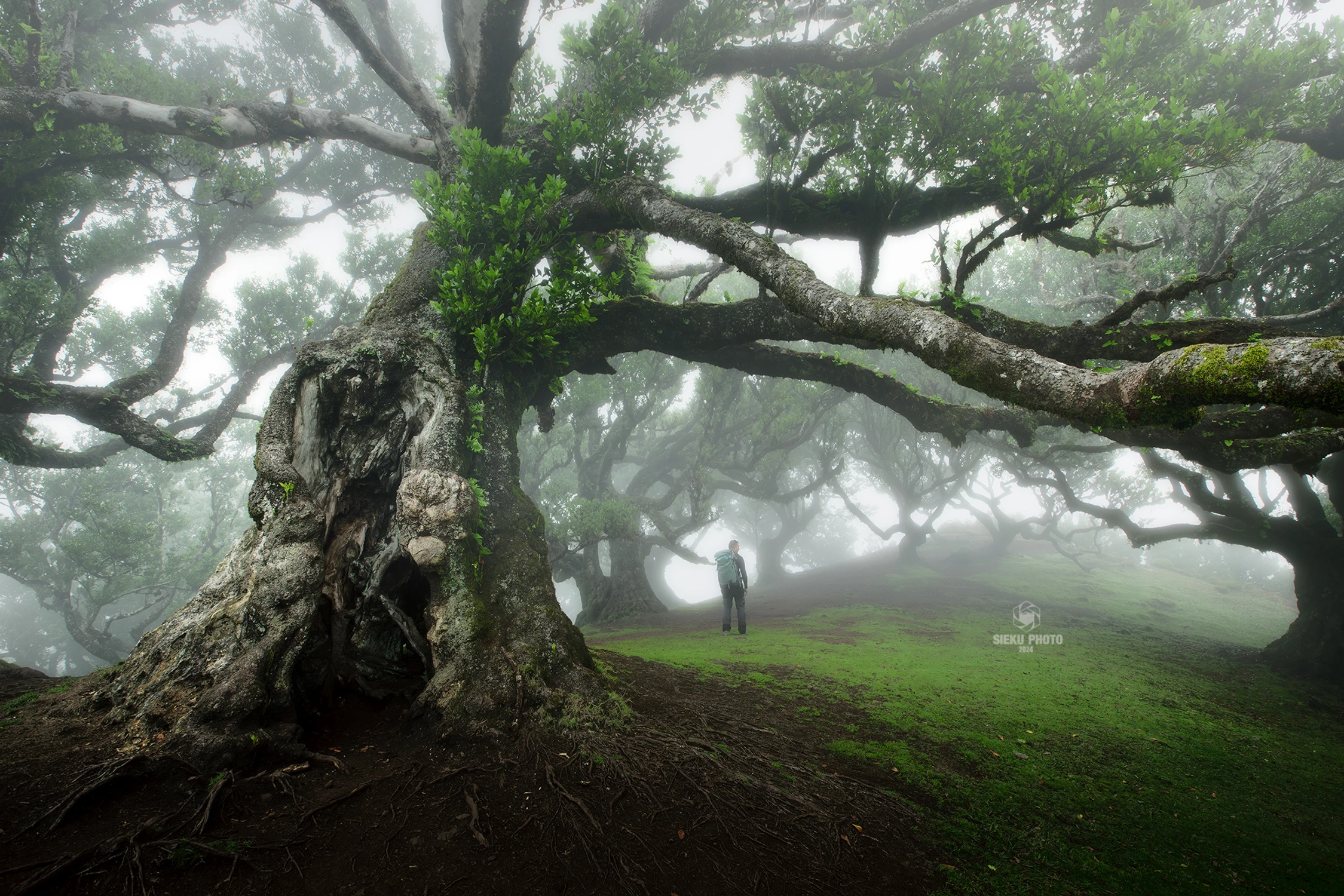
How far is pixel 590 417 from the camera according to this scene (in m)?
19.7

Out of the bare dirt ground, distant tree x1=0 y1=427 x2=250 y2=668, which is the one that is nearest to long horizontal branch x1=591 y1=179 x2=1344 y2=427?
the bare dirt ground

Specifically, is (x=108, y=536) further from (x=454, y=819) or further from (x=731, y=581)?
(x=454, y=819)

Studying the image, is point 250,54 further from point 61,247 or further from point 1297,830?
point 1297,830

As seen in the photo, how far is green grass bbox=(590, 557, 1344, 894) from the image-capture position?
308 cm

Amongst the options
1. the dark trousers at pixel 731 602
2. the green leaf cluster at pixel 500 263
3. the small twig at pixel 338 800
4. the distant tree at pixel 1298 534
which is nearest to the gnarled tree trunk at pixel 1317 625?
the distant tree at pixel 1298 534

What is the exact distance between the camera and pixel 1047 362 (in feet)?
11.7

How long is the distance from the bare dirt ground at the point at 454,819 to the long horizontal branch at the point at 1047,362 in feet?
9.54

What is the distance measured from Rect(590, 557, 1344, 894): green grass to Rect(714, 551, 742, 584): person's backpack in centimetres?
127

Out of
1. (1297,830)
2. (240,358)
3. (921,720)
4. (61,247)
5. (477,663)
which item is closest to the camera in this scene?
(1297,830)

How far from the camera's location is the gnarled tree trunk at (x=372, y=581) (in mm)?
3654

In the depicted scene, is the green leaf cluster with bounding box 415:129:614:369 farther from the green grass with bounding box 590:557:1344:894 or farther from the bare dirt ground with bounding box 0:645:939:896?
the green grass with bounding box 590:557:1344:894

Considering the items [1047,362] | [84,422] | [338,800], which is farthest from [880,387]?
[84,422]

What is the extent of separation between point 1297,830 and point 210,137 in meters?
16.1

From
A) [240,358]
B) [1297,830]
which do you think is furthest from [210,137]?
[1297,830]
